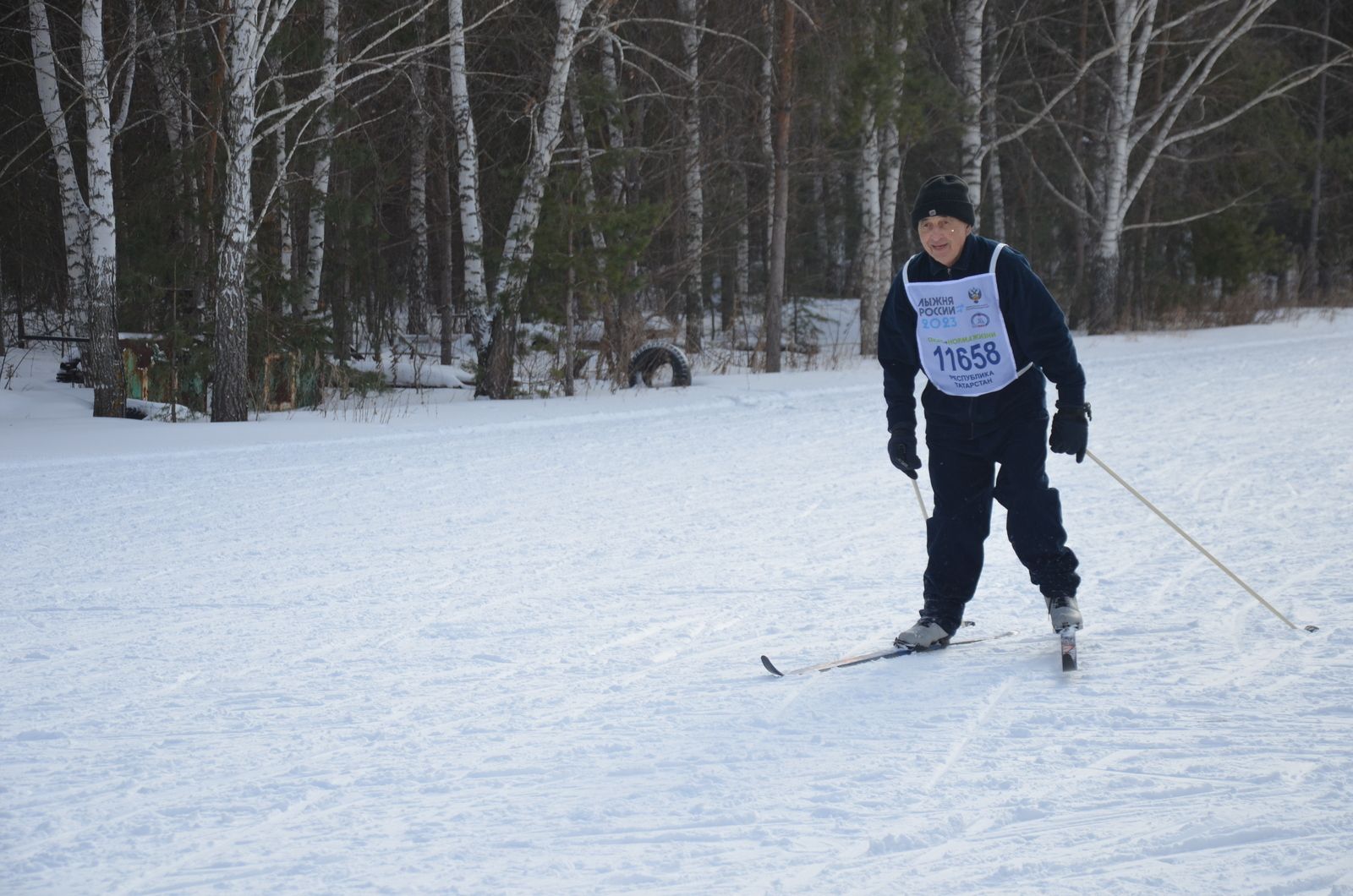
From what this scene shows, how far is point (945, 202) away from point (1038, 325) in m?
0.52

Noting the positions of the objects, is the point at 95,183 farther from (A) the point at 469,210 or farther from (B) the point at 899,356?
(B) the point at 899,356

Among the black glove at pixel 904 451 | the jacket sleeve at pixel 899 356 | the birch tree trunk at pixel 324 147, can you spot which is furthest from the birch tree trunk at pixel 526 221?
the black glove at pixel 904 451

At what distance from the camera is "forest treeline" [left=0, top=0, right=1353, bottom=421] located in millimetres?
13398

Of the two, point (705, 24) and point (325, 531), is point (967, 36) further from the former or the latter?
point (325, 531)

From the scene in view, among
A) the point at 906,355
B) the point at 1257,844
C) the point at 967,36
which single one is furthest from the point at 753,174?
the point at 1257,844

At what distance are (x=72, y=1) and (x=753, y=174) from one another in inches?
481

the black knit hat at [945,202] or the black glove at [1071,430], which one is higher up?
the black knit hat at [945,202]

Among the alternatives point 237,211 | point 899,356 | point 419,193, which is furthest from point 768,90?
point 899,356

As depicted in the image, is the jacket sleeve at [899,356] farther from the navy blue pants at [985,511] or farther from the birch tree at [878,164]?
the birch tree at [878,164]

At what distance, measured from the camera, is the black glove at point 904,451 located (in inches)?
191

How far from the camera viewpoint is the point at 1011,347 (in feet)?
15.1

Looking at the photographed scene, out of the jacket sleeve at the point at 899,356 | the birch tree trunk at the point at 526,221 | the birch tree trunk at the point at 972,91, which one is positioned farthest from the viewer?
the birch tree trunk at the point at 972,91

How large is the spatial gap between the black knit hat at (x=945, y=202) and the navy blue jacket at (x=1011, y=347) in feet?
0.38

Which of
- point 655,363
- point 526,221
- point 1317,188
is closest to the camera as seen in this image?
point 526,221
